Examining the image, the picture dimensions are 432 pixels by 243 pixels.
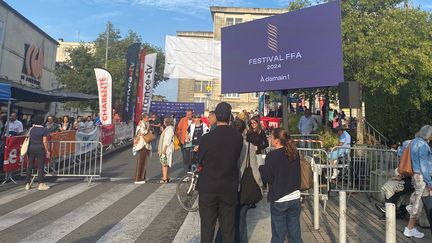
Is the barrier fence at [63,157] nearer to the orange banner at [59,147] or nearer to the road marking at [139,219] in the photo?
the orange banner at [59,147]

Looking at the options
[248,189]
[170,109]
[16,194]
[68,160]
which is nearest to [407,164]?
[248,189]

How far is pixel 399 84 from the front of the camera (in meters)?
17.5

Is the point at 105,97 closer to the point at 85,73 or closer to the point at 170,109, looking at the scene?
the point at 170,109

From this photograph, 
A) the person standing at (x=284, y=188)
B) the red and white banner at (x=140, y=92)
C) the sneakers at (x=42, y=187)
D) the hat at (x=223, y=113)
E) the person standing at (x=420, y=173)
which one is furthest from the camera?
the red and white banner at (x=140, y=92)

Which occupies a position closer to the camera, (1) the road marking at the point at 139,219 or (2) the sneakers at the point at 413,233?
(1) the road marking at the point at 139,219

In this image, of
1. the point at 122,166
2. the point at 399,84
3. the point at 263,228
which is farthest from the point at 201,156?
the point at 399,84

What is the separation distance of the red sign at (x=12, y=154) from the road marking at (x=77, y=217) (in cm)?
293

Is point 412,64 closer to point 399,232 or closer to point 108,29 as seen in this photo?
point 399,232

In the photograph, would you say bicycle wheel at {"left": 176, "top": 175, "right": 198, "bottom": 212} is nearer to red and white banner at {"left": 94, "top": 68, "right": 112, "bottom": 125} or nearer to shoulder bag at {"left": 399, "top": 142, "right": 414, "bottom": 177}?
shoulder bag at {"left": 399, "top": 142, "right": 414, "bottom": 177}

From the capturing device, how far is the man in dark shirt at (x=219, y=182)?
4.41m

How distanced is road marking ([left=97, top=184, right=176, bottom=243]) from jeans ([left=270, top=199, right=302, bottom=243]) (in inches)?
85.4

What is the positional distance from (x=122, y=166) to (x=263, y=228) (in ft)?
29.4

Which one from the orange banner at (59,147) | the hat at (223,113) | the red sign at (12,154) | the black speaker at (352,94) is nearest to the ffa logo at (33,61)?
the orange banner at (59,147)

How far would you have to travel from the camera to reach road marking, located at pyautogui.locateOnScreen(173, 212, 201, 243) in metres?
5.94
